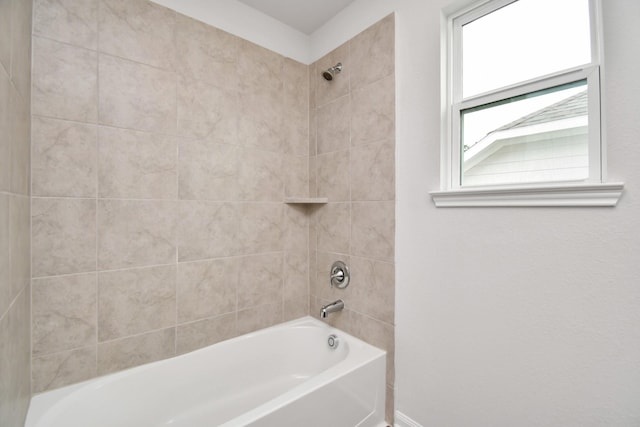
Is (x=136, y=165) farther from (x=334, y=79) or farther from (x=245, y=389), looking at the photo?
(x=245, y=389)

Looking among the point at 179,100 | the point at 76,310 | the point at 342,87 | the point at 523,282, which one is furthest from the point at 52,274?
the point at 523,282

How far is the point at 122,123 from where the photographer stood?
1.39 metres

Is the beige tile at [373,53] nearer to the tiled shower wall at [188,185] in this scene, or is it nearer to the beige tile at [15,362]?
the tiled shower wall at [188,185]

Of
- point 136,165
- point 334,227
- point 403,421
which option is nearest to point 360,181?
point 334,227

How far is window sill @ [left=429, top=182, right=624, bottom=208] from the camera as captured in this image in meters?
0.91

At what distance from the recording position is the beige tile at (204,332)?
1.58 metres

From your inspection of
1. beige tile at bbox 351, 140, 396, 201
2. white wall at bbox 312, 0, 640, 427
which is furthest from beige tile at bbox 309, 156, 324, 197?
white wall at bbox 312, 0, 640, 427

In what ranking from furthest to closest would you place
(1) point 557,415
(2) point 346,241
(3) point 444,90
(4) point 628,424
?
(2) point 346,241
(3) point 444,90
(1) point 557,415
(4) point 628,424

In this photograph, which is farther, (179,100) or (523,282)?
(179,100)

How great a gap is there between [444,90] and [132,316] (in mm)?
1948

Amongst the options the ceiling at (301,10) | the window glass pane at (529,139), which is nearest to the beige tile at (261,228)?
the window glass pane at (529,139)

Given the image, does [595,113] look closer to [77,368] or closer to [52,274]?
[52,274]

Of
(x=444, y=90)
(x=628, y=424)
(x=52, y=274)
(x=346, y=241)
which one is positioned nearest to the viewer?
(x=628, y=424)

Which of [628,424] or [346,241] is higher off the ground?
[346,241]
